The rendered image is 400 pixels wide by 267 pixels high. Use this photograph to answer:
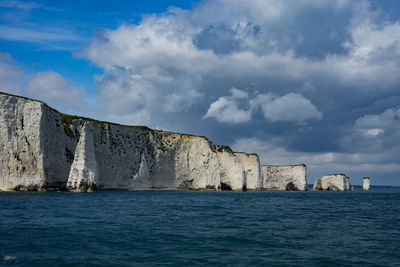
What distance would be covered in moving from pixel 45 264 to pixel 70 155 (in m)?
48.3

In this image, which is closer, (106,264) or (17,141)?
(106,264)

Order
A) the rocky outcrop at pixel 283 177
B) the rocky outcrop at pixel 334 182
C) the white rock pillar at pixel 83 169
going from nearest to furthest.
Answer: the white rock pillar at pixel 83 169 → the rocky outcrop at pixel 283 177 → the rocky outcrop at pixel 334 182

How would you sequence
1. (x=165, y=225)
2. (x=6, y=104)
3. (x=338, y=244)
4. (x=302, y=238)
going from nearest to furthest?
(x=338, y=244)
(x=302, y=238)
(x=165, y=225)
(x=6, y=104)

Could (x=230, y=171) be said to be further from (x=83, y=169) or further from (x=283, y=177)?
(x=283, y=177)

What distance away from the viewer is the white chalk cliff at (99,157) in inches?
1834

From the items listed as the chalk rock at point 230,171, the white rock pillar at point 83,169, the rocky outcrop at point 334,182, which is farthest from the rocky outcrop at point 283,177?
the white rock pillar at point 83,169

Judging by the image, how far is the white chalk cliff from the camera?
46.6 m

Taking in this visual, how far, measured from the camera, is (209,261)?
41.0 ft

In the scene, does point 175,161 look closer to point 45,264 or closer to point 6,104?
point 6,104

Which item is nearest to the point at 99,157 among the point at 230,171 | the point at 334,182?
the point at 230,171

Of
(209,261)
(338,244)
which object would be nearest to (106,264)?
(209,261)

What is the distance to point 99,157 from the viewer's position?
63781 millimetres

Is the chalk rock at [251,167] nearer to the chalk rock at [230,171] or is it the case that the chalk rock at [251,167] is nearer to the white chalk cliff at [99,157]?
the white chalk cliff at [99,157]

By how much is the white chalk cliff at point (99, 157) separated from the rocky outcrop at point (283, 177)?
90.0ft
